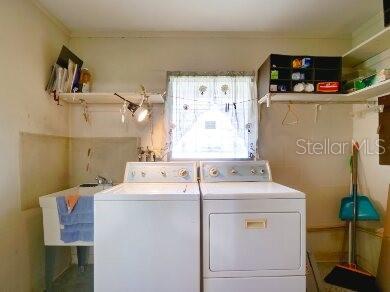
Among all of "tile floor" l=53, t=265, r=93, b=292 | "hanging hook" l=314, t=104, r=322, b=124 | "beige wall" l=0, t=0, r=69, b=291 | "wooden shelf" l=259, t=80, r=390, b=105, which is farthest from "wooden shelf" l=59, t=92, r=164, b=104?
"tile floor" l=53, t=265, r=93, b=292

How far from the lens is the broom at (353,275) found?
2.21 m

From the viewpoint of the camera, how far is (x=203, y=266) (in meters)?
1.76

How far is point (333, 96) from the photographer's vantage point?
99.2 inches

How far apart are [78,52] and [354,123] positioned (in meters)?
3.10

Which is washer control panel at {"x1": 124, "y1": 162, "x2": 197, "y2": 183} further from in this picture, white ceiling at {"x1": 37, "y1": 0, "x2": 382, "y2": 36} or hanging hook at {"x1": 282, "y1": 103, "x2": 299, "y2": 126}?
white ceiling at {"x1": 37, "y1": 0, "x2": 382, "y2": 36}

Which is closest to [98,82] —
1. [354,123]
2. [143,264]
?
[143,264]

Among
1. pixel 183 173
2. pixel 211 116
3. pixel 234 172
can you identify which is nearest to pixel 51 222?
pixel 183 173

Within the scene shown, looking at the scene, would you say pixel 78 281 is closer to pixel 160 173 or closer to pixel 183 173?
pixel 160 173

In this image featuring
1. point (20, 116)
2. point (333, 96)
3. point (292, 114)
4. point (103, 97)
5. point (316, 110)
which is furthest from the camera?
point (292, 114)

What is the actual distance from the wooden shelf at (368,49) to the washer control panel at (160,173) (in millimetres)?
1772

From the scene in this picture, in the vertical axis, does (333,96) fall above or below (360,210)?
above

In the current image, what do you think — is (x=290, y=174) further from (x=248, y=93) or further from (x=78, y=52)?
(x=78, y=52)

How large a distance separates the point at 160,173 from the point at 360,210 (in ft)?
6.27

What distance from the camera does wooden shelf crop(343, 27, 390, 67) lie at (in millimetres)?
2043
